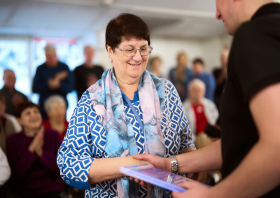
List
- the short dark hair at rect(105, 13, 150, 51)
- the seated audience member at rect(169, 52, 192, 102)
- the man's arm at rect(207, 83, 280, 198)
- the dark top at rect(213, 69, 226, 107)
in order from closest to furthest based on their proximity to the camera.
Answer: the man's arm at rect(207, 83, 280, 198) → the short dark hair at rect(105, 13, 150, 51) → the dark top at rect(213, 69, 226, 107) → the seated audience member at rect(169, 52, 192, 102)

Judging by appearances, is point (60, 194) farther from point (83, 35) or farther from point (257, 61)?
point (83, 35)

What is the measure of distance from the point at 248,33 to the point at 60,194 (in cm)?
244

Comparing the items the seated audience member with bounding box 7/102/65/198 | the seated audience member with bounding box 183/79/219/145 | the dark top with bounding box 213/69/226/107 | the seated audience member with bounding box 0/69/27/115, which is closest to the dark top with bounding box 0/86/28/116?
the seated audience member with bounding box 0/69/27/115

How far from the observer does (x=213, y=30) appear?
29.6 feet

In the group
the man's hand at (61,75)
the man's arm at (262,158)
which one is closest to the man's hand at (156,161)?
the man's arm at (262,158)

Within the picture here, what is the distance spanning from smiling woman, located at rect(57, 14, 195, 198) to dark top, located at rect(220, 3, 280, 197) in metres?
0.59

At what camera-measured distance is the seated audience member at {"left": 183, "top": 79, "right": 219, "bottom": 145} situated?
4352 mm

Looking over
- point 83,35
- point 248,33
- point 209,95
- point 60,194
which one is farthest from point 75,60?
point 248,33

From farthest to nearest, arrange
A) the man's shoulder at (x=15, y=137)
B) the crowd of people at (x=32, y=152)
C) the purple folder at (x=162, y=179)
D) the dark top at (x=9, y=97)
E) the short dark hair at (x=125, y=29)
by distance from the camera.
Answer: the dark top at (x=9, y=97)
the man's shoulder at (x=15, y=137)
the crowd of people at (x=32, y=152)
the short dark hair at (x=125, y=29)
the purple folder at (x=162, y=179)

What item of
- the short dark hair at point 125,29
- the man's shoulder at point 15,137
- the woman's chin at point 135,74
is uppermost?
the short dark hair at point 125,29

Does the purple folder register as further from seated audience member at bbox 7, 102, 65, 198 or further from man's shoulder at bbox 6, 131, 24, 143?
man's shoulder at bbox 6, 131, 24, 143

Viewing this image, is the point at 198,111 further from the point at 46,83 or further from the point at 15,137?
the point at 15,137

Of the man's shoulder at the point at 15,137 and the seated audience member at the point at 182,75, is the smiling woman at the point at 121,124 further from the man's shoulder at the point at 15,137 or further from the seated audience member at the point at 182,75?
the seated audience member at the point at 182,75

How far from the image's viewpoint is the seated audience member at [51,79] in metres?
4.42
